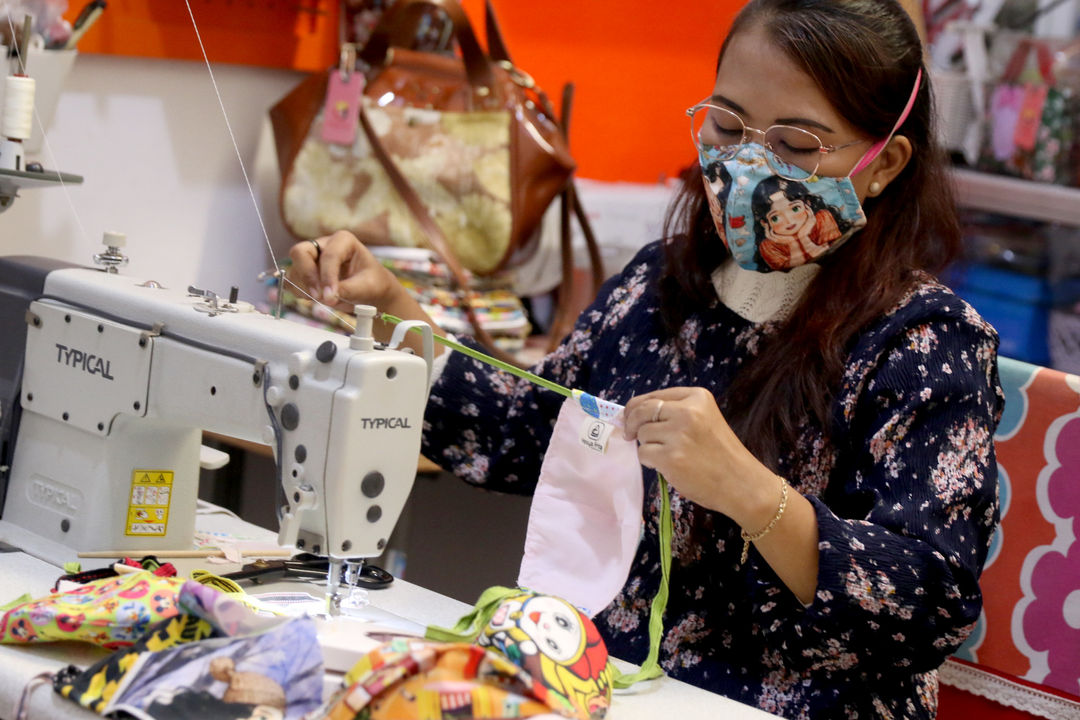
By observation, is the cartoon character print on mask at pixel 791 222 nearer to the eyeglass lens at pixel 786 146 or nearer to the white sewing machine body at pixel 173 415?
Answer: the eyeglass lens at pixel 786 146

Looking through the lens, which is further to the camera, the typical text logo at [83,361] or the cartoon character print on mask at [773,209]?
the cartoon character print on mask at [773,209]

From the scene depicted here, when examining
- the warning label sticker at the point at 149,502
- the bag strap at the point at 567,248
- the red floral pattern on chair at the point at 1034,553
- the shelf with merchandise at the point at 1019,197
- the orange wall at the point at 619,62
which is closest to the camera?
the warning label sticker at the point at 149,502

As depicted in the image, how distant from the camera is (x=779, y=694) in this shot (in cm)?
147

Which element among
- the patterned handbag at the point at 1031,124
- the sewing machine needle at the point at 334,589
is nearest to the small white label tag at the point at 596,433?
the sewing machine needle at the point at 334,589

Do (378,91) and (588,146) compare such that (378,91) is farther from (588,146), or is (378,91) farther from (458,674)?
(458,674)

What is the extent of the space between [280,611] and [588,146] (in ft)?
8.81

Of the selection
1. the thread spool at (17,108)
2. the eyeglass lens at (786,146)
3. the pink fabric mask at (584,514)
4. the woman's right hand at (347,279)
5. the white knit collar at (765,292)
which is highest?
the eyeglass lens at (786,146)

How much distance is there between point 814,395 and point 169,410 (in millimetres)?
718

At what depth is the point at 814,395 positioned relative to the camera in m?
1.51

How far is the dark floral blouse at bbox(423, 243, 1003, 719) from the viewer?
4.41 feet

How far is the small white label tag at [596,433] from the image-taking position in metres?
1.40

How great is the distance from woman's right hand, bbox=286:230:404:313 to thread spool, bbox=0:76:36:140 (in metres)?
0.36

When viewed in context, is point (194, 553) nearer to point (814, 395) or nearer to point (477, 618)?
point (477, 618)

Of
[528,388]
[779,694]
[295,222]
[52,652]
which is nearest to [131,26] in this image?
[295,222]
